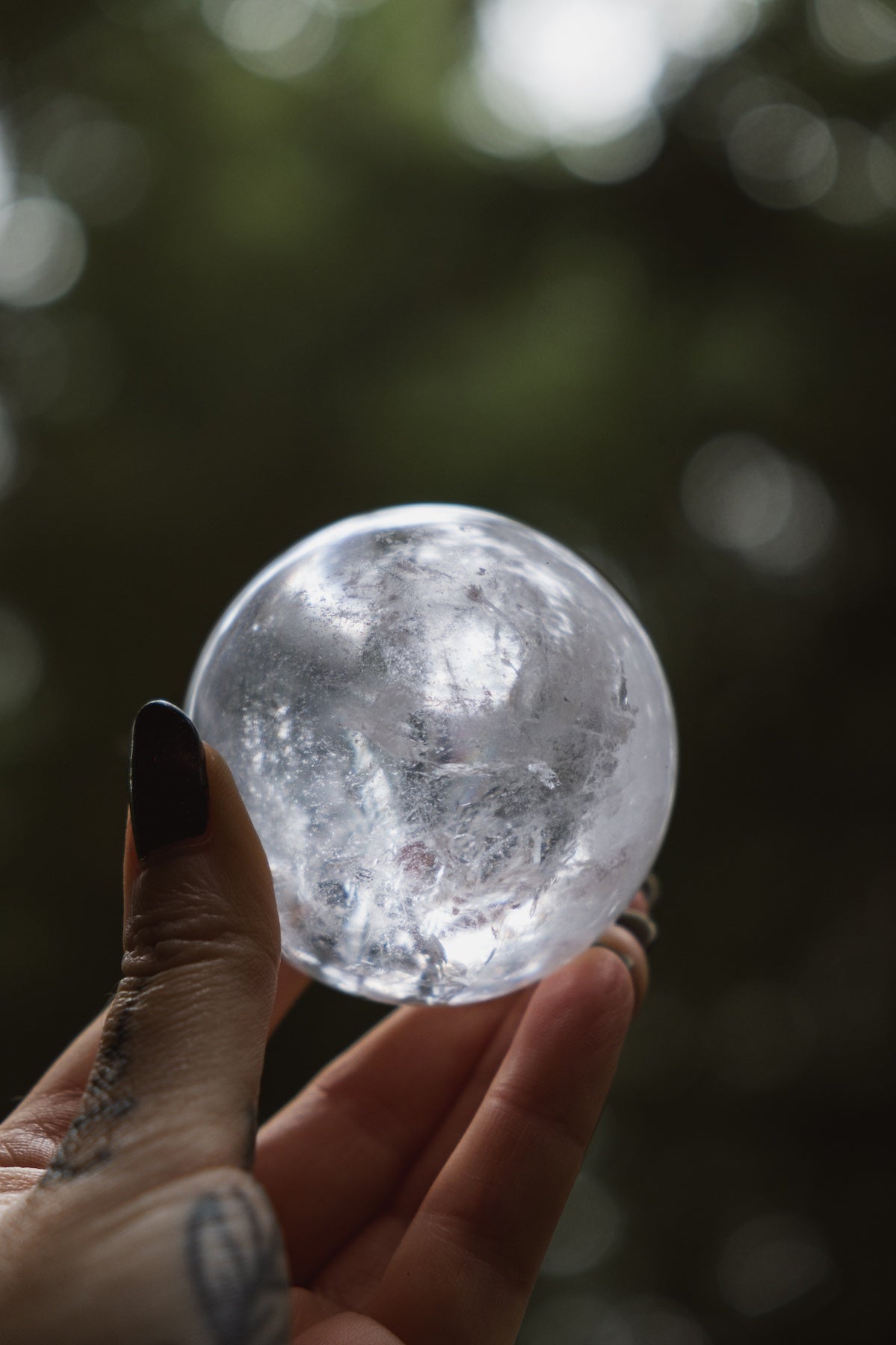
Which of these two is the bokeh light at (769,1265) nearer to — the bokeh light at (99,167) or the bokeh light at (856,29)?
the bokeh light at (856,29)

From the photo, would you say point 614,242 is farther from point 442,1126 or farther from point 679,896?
point 442,1126

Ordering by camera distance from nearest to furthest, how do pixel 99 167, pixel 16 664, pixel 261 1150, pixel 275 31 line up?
pixel 261 1150, pixel 16 664, pixel 99 167, pixel 275 31

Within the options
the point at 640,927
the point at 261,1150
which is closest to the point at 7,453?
the point at 261,1150

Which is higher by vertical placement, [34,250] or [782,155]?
[782,155]

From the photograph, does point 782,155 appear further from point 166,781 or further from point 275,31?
point 166,781

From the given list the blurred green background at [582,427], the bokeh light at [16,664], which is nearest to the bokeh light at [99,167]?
the blurred green background at [582,427]

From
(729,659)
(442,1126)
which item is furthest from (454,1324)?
(729,659)
